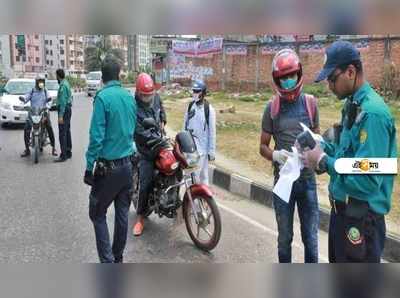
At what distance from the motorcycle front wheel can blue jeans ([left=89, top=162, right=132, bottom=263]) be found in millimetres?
800

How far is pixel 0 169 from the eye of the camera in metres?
7.54

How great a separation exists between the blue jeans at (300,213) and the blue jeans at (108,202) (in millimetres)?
1130

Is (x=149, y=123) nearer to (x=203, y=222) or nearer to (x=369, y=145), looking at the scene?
(x=203, y=222)

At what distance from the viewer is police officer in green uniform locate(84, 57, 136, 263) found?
3.30 m

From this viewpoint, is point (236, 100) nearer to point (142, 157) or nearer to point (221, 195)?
point (221, 195)

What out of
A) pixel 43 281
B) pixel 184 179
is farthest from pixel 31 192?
pixel 43 281

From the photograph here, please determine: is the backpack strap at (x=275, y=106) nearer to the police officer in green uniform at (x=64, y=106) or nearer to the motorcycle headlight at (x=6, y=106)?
the police officer in green uniform at (x=64, y=106)

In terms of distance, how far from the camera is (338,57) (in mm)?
2393

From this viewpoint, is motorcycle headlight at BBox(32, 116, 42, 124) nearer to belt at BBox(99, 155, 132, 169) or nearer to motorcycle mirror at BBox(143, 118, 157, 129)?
motorcycle mirror at BBox(143, 118, 157, 129)

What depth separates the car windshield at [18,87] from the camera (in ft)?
40.2

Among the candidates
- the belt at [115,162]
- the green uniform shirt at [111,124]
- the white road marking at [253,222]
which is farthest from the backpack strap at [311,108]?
the white road marking at [253,222]

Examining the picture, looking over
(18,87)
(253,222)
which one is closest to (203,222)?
(253,222)

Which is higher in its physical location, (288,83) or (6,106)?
(288,83)

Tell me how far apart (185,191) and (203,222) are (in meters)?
0.36
